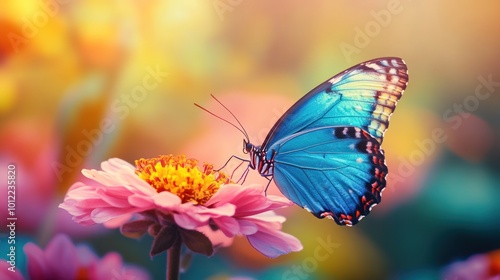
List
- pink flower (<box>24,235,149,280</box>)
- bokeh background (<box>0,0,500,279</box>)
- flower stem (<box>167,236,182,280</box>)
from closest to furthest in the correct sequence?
flower stem (<box>167,236,182,280</box>)
pink flower (<box>24,235,149,280</box>)
bokeh background (<box>0,0,500,279</box>)

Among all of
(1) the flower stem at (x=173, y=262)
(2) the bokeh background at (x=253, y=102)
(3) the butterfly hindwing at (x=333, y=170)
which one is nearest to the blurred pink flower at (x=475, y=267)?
(2) the bokeh background at (x=253, y=102)

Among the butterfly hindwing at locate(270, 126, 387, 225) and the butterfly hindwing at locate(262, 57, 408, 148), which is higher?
the butterfly hindwing at locate(262, 57, 408, 148)

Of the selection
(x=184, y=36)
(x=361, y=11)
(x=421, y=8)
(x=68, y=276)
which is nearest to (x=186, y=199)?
(x=68, y=276)

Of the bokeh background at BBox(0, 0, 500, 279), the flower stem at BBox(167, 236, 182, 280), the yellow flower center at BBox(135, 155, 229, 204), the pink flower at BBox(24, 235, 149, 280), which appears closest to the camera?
the flower stem at BBox(167, 236, 182, 280)

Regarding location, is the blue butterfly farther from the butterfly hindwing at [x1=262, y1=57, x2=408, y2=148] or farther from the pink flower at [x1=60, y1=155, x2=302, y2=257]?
the pink flower at [x1=60, y1=155, x2=302, y2=257]

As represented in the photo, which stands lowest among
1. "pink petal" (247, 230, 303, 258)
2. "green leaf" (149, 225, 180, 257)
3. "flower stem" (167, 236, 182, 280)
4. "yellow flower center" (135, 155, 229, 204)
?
"pink petal" (247, 230, 303, 258)

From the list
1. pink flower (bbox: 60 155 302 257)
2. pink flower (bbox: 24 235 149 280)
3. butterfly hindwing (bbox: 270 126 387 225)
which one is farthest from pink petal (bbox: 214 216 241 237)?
pink flower (bbox: 24 235 149 280)

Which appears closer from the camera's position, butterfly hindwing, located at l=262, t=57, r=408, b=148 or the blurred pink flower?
butterfly hindwing, located at l=262, t=57, r=408, b=148

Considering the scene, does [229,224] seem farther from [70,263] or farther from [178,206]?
[70,263]
